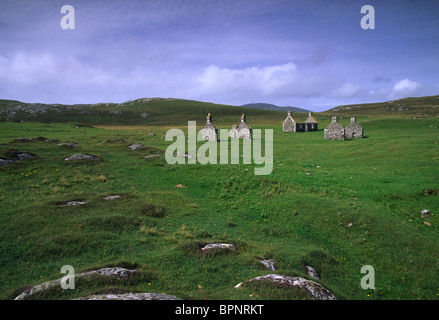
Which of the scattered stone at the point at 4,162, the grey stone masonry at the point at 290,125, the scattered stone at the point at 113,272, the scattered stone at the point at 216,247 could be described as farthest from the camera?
the grey stone masonry at the point at 290,125

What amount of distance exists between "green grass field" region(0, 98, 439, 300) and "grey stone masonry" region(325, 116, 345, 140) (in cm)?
2414

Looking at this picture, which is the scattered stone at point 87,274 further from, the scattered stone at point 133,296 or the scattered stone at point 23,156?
the scattered stone at point 23,156

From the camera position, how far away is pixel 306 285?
30.8 feet

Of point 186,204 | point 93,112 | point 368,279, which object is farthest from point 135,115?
point 368,279

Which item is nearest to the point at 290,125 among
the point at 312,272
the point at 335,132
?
the point at 335,132

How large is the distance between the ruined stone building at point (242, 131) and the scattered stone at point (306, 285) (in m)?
51.3

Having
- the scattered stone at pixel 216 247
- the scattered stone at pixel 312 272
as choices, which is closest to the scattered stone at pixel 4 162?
the scattered stone at pixel 216 247

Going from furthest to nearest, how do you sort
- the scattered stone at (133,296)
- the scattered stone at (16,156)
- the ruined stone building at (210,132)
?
the ruined stone building at (210,132)
the scattered stone at (16,156)
the scattered stone at (133,296)

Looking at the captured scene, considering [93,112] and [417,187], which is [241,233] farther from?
[93,112]

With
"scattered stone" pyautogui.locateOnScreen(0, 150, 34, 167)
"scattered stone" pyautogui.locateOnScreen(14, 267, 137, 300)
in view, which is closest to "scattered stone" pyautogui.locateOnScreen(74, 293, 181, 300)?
"scattered stone" pyautogui.locateOnScreen(14, 267, 137, 300)

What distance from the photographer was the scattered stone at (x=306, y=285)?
9016 mm

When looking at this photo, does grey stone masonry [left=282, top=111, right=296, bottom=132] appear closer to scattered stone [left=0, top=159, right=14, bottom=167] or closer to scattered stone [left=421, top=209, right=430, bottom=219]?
scattered stone [left=421, top=209, right=430, bottom=219]

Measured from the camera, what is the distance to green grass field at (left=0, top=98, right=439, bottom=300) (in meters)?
11.4
